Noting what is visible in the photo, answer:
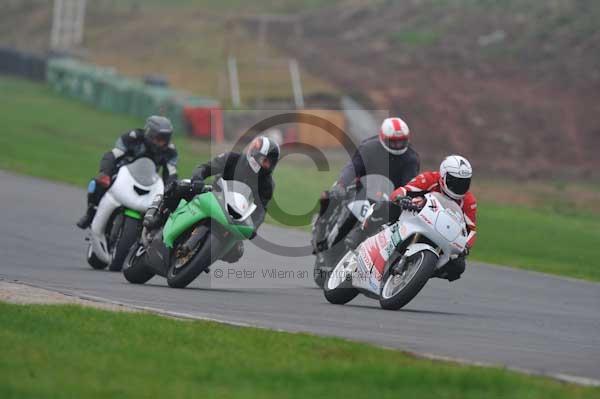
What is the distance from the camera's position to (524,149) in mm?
36156

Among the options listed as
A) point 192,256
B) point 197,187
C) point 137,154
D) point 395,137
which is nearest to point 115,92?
point 137,154

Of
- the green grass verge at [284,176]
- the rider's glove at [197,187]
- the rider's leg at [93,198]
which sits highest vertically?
the rider's glove at [197,187]

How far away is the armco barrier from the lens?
35.9m

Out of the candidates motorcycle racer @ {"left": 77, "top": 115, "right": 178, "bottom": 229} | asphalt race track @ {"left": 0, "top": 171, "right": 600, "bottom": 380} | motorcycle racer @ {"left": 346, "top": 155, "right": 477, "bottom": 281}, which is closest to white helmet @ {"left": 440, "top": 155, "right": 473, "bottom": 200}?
motorcycle racer @ {"left": 346, "top": 155, "right": 477, "bottom": 281}

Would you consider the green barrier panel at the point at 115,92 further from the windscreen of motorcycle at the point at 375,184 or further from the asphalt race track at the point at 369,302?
the windscreen of motorcycle at the point at 375,184

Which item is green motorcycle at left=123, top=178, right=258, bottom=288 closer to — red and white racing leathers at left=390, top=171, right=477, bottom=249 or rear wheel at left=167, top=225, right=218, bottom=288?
rear wheel at left=167, top=225, right=218, bottom=288

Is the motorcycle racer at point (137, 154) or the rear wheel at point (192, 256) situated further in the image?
the motorcycle racer at point (137, 154)

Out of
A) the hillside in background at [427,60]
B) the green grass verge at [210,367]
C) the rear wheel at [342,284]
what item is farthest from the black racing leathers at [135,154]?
the hillside in background at [427,60]

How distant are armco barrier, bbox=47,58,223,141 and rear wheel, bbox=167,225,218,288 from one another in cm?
2161

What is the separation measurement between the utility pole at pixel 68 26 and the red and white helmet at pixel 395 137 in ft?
126

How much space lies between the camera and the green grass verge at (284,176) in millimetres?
20328

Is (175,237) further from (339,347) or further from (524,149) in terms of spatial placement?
(524,149)

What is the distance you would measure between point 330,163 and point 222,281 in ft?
64.1

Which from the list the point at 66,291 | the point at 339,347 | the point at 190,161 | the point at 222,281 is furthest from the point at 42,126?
the point at 339,347
